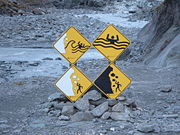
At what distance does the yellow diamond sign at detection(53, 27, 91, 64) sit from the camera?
8336 millimetres

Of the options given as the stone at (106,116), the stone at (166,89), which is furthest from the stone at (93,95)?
the stone at (166,89)

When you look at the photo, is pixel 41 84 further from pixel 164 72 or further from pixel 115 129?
pixel 115 129

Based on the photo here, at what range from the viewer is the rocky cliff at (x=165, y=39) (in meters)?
13.2

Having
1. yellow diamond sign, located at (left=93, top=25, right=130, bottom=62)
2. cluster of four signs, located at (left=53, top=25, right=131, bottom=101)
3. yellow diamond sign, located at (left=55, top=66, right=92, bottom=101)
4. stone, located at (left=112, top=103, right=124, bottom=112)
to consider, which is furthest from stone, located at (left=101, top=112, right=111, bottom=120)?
yellow diamond sign, located at (left=93, top=25, right=130, bottom=62)

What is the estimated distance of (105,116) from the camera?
291 inches

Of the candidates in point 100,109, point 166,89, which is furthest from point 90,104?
point 166,89

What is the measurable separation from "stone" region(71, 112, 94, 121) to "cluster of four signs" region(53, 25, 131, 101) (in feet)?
2.97

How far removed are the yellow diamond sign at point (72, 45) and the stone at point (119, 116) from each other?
146 cm

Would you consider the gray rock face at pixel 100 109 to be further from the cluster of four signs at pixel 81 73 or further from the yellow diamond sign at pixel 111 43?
the yellow diamond sign at pixel 111 43

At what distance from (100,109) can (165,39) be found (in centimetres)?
820

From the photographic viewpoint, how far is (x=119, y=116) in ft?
24.2

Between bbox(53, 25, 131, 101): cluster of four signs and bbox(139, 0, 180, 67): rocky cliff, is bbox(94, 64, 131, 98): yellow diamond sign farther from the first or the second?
bbox(139, 0, 180, 67): rocky cliff

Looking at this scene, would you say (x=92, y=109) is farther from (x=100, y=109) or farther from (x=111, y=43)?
(x=111, y=43)

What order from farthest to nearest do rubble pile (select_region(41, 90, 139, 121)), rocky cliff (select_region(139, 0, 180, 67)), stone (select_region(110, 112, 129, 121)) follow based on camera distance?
rocky cliff (select_region(139, 0, 180, 67)) < rubble pile (select_region(41, 90, 139, 121)) < stone (select_region(110, 112, 129, 121))
